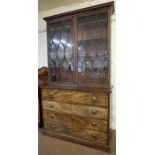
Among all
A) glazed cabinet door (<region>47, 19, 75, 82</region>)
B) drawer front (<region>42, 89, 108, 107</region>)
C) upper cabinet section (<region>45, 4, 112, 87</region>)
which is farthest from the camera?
glazed cabinet door (<region>47, 19, 75, 82</region>)

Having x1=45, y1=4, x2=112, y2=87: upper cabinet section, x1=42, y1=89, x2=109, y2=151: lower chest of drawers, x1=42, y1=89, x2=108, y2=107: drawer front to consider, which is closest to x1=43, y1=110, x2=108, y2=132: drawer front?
x1=42, y1=89, x2=109, y2=151: lower chest of drawers

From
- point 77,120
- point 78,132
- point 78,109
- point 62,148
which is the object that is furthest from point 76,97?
point 62,148

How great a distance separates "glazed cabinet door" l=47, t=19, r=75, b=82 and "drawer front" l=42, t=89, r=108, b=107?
0.78 feet

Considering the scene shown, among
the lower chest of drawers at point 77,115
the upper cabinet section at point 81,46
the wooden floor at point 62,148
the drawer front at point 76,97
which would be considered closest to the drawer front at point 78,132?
the lower chest of drawers at point 77,115

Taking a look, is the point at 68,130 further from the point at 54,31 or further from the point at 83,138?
the point at 54,31

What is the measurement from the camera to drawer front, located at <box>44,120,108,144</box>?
220 centimetres

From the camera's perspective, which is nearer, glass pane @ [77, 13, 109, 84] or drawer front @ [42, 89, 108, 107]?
drawer front @ [42, 89, 108, 107]

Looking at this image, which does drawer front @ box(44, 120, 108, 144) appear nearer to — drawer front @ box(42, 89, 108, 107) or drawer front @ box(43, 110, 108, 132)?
drawer front @ box(43, 110, 108, 132)

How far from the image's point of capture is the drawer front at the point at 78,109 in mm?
2172
